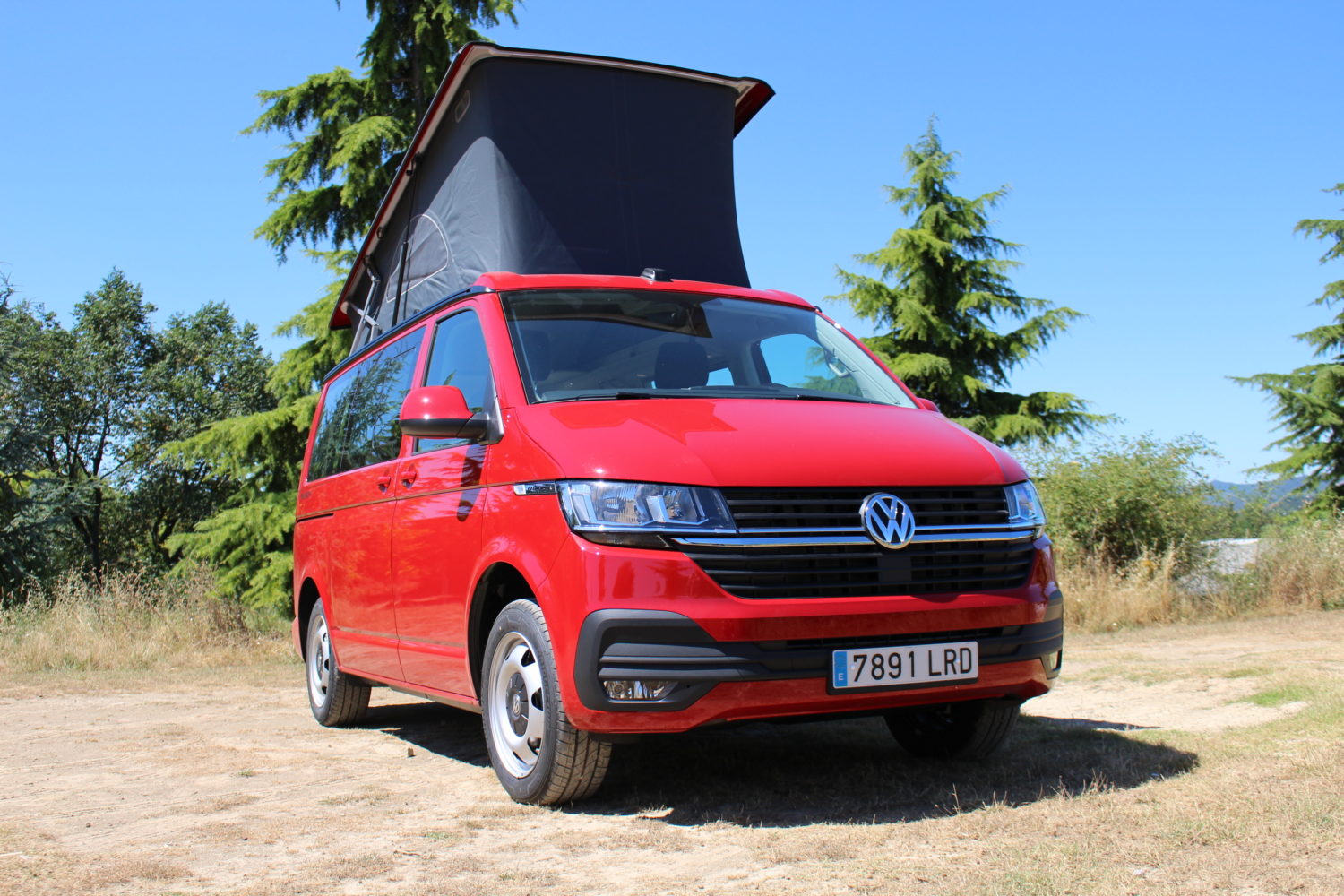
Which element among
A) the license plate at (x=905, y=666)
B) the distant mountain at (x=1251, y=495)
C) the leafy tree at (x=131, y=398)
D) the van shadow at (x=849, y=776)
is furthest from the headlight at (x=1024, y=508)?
the leafy tree at (x=131, y=398)

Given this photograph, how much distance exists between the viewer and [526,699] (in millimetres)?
4254

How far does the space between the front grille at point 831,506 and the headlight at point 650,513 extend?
70mm

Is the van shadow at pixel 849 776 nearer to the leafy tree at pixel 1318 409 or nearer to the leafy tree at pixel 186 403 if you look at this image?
the leafy tree at pixel 1318 409

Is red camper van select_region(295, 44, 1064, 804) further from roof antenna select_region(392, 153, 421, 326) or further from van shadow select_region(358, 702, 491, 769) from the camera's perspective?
roof antenna select_region(392, 153, 421, 326)

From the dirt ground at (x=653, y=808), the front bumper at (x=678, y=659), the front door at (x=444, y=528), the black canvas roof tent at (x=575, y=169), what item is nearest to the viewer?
the dirt ground at (x=653, y=808)

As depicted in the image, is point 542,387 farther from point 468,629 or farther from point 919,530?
point 919,530

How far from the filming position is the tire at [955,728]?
482 cm

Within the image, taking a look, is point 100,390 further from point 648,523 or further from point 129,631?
point 648,523

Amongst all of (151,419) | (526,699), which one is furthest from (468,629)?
(151,419)

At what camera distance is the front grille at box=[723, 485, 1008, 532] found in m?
3.77

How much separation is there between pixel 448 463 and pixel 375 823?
4.86 feet

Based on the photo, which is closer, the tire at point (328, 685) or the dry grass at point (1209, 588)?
the tire at point (328, 685)

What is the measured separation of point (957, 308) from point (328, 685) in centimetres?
2190

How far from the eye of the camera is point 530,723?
4.21m
